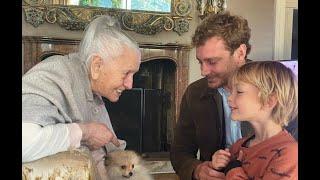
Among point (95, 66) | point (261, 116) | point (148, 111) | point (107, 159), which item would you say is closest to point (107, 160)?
point (107, 159)

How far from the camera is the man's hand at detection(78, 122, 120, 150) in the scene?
1612mm

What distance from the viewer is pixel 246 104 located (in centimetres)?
172

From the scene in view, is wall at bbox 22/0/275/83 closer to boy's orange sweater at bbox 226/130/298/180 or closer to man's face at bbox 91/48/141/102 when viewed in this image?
man's face at bbox 91/48/141/102

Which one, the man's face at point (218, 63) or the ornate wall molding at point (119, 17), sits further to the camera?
the man's face at point (218, 63)

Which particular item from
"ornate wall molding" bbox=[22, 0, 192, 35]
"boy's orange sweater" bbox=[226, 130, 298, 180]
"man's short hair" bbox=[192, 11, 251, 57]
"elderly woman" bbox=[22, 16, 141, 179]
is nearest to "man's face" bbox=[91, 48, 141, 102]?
"elderly woman" bbox=[22, 16, 141, 179]

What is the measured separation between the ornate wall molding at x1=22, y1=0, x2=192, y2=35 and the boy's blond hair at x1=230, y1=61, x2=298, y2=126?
276 millimetres

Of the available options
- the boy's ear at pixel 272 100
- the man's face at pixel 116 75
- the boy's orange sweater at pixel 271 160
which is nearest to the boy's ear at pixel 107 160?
the man's face at pixel 116 75

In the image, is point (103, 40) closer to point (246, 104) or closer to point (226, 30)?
point (226, 30)

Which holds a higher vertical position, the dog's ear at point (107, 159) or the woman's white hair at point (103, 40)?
the woman's white hair at point (103, 40)

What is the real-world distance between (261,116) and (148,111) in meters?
0.41

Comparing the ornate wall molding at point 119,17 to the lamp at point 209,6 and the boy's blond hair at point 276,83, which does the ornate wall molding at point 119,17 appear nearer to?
the lamp at point 209,6

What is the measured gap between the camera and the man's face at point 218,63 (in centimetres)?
173

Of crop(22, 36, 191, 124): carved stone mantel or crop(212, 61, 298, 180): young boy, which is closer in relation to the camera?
crop(22, 36, 191, 124): carved stone mantel

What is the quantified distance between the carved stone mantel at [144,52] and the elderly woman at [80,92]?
25mm
